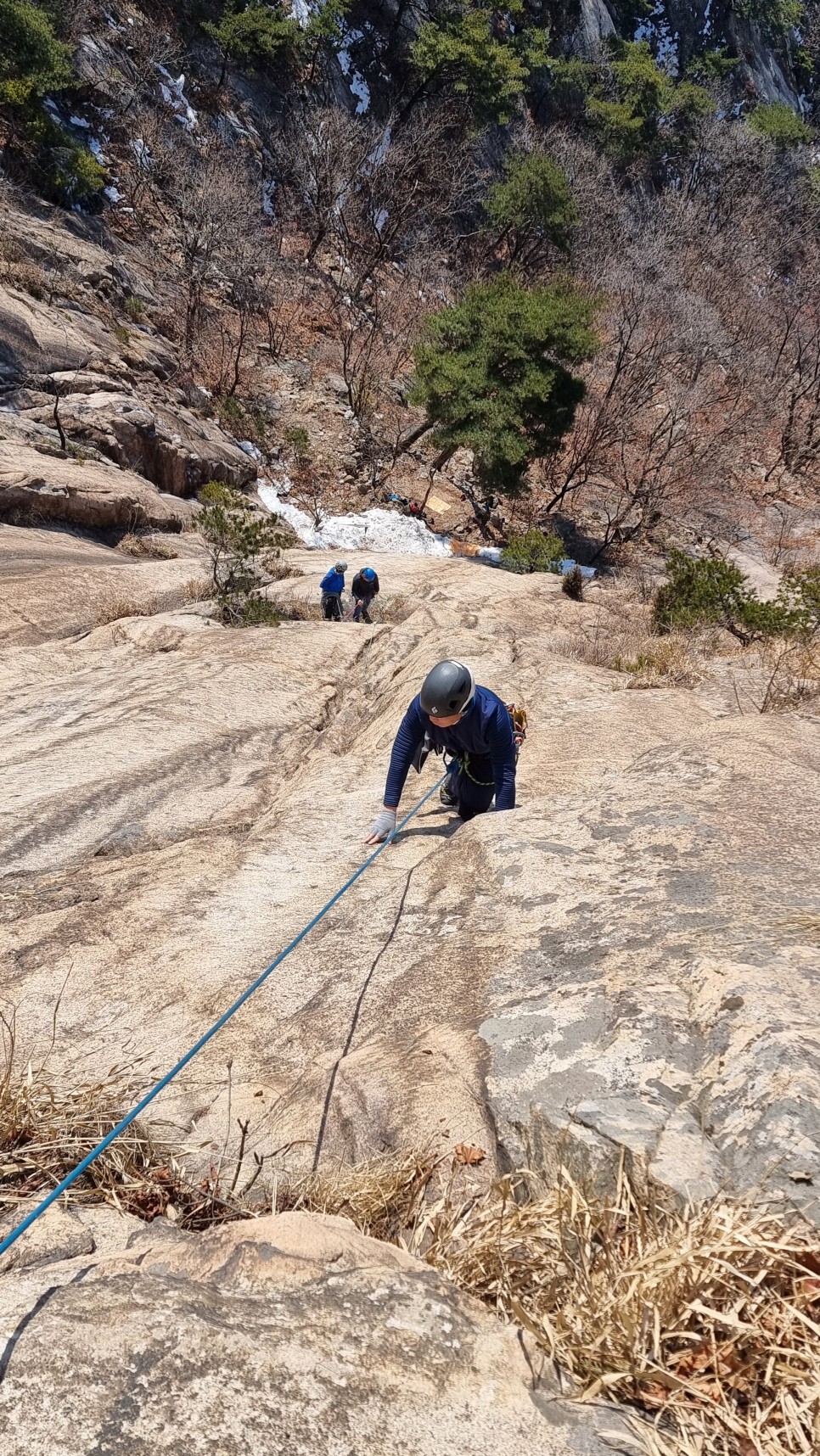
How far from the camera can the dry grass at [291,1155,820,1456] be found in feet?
4.66

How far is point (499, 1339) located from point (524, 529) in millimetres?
24438

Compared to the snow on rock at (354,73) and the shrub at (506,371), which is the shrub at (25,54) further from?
the snow on rock at (354,73)

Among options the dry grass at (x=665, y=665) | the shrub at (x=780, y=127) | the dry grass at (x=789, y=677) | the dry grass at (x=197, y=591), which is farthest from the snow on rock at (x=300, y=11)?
the dry grass at (x=789, y=677)

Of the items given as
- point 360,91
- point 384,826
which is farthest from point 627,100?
point 384,826

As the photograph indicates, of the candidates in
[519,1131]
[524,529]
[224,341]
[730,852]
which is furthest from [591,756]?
[224,341]

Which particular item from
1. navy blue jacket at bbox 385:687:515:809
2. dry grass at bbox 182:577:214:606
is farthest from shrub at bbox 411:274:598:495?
navy blue jacket at bbox 385:687:515:809

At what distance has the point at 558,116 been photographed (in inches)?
1578

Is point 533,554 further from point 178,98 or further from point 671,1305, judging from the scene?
point 178,98

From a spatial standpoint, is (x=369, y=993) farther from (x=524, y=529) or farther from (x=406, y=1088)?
(x=524, y=529)

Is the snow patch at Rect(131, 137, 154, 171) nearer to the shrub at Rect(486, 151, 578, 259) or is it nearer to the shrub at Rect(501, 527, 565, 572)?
the shrub at Rect(486, 151, 578, 259)

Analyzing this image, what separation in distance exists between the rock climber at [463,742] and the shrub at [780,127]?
50.1 m

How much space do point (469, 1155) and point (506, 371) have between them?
21.7 m

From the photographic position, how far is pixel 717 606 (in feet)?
29.9

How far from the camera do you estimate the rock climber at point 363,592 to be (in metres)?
10.7
